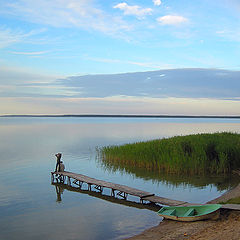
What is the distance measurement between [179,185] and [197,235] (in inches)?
297

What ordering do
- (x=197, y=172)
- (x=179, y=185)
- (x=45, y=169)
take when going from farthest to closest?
(x=45, y=169), (x=197, y=172), (x=179, y=185)

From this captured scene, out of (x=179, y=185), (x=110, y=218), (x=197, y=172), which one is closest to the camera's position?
(x=110, y=218)

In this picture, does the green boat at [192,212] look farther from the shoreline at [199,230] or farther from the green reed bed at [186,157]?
the green reed bed at [186,157]

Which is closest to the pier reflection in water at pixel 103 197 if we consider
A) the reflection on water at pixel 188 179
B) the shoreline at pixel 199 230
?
the shoreline at pixel 199 230

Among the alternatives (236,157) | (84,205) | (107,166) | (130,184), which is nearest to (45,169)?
(107,166)

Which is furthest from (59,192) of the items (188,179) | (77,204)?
(188,179)

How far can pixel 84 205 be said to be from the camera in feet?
38.7

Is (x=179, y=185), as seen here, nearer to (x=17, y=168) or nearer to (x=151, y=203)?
(x=151, y=203)

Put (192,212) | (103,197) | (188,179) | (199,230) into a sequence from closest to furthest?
(199,230), (192,212), (103,197), (188,179)

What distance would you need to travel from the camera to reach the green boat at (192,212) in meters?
8.40

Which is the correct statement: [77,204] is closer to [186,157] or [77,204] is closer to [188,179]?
[188,179]

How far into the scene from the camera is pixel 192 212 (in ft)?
29.1

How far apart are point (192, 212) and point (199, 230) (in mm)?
1193

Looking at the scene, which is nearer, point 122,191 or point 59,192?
point 122,191
